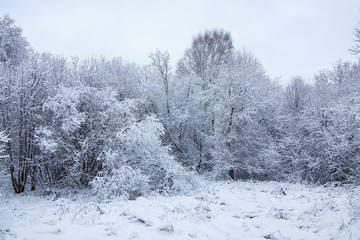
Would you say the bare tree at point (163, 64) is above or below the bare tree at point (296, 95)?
above

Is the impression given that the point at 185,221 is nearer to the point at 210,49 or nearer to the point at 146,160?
the point at 146,160

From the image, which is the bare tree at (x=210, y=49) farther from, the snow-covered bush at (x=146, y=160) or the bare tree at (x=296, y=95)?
the snow-covered bush at (x=146, y=160)

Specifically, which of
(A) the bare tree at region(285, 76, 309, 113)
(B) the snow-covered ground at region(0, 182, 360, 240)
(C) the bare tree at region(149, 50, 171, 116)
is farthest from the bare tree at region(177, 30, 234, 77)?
(B) the snow-covered ground at region(0, 182, 360, 240)

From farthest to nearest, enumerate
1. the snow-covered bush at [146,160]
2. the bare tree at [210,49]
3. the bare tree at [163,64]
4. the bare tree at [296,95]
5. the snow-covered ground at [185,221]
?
the bare tree at [210,49] < the bare tree at [296,95] < the bare tree at [163,64] < the snow-covered bush at [146,160] < the snow-covered ground at [185,221]

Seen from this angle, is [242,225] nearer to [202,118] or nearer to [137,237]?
[137,237]

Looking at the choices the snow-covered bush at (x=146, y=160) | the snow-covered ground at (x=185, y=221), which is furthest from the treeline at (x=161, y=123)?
the snow-covered ground at (x=185, y=221)

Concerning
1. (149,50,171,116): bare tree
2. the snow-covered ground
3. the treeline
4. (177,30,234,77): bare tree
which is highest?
(177,30,234,77): bare tree

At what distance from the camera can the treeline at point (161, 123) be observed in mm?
11555

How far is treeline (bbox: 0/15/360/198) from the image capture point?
455 inches

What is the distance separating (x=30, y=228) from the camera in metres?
4.99

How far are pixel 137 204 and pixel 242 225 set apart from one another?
3088mm

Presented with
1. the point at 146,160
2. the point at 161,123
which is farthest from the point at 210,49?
the point at 146,160

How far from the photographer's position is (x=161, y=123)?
1498cm

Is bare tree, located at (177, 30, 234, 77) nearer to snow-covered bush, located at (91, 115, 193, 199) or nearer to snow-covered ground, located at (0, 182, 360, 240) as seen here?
snow-covered bush, located at (91, 115, 193, 199)
